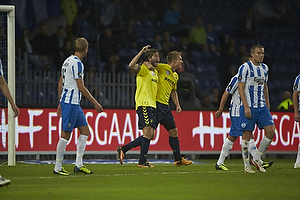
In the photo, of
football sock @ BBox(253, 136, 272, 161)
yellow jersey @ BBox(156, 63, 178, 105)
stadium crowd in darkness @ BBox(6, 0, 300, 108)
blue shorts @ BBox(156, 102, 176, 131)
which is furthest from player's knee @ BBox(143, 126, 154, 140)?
stadium crowd in darkness @ BBox(6, 0, 300, 108)

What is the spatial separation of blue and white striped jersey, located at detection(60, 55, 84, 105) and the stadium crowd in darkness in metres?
7.80

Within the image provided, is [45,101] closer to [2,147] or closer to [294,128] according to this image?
[2,147]

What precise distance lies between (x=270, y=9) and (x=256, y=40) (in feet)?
4.79

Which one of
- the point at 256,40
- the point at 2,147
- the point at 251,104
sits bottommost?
the point at 2,147

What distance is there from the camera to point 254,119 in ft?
27.9

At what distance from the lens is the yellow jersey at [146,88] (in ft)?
33.0

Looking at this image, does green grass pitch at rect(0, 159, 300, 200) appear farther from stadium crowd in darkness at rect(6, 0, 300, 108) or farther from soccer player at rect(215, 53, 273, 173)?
stadium crowd in darkness at rect(6, 0, 300, 108)

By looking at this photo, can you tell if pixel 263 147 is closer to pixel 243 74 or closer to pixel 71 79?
pixel 243 74

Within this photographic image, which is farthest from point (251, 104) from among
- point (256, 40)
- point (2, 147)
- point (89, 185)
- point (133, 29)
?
point (256, 40)

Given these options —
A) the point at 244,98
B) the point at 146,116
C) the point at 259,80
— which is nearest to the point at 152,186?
the point at 244,98

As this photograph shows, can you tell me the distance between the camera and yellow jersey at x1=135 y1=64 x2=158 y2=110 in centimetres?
1007

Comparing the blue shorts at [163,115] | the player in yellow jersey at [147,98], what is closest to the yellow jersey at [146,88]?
the player in yellow jersey at [147,98]

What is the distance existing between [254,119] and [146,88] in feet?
7.49

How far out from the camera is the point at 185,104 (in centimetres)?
1482
